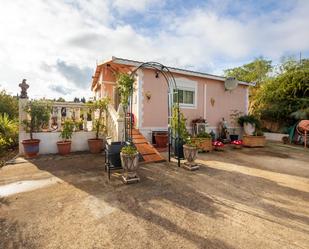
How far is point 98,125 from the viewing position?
6504mm

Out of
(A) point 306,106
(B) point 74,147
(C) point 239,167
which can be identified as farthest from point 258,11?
(B) point 74,147

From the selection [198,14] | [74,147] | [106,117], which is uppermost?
[198,14]

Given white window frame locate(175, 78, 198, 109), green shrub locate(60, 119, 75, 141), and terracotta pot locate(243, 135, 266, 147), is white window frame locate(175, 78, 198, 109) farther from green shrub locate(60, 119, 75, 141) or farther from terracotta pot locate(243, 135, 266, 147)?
green shrub locate(60, 119, 75, 141)

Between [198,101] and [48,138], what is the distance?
20.3ft

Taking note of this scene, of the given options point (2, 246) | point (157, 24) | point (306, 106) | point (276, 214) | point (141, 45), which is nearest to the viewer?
point (2, 246)

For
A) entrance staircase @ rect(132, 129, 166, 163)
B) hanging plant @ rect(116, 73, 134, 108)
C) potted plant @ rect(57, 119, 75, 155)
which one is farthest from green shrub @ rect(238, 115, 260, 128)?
potted plant @ rect(57, 119, 75, 155)

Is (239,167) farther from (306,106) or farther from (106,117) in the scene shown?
(306,106)

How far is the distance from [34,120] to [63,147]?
1.18 metres

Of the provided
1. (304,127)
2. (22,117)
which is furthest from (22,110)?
→ (304,127)

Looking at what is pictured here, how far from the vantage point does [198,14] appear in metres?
6.10

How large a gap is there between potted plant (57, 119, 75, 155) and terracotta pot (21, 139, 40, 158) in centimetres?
59

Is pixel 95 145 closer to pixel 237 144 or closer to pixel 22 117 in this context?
pixel 22 117

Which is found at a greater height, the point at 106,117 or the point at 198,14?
the point at 198,14

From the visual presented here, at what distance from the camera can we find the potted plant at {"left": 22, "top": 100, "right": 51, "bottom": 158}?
5.46 meters
